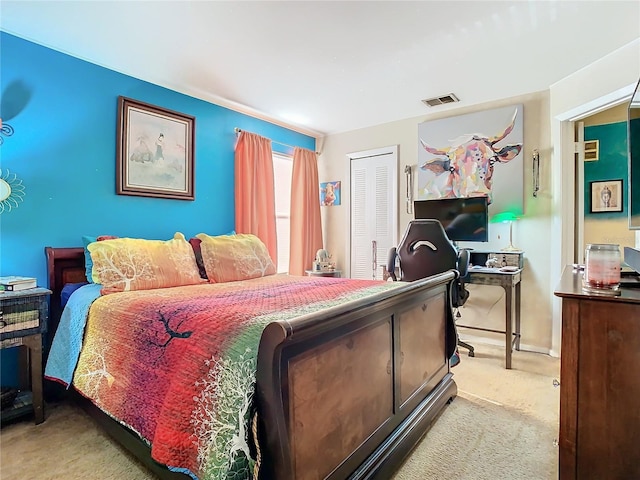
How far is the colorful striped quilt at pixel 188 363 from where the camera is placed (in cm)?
117

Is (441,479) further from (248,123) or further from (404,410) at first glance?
(248,123)

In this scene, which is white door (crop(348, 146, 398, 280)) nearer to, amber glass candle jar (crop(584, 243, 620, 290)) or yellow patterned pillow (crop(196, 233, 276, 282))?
yellow patterned pillow (crop(196, 233, 276, 282))

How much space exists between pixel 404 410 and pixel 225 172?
2.89 m

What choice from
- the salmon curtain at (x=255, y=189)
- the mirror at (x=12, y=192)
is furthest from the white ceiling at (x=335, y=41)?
the mirror at (x=12, y=192)

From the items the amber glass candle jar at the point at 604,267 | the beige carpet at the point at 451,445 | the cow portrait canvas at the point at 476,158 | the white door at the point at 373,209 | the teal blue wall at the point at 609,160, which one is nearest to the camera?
the amber glass candle jar at the point at 604,267

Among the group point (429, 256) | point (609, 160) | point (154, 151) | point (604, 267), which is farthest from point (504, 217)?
point (154, 151)

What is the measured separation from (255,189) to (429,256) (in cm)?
205

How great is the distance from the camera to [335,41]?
8.16 feet

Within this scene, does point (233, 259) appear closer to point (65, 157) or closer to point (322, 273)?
point (65, 157)

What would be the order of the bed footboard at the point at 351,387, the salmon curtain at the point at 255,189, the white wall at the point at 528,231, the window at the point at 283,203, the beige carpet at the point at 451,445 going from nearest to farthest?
1. the bed footboard at the point at 351,387
2. the beige carpet at the point at 451,445
3. the white wall at the point at 528,231
4. the salmon curtain at the point at 255,189
5. the window at the point at 283,203

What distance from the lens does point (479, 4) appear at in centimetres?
208

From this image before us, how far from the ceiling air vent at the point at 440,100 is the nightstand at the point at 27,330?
3.63 m

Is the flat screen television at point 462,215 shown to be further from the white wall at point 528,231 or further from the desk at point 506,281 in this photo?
the desk at point 506,281

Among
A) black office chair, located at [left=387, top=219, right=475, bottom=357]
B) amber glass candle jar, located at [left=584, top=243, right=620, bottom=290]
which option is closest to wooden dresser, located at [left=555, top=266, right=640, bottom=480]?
amber glass candle jar, located at [left=584, top=243, right=620, bottom=290]
